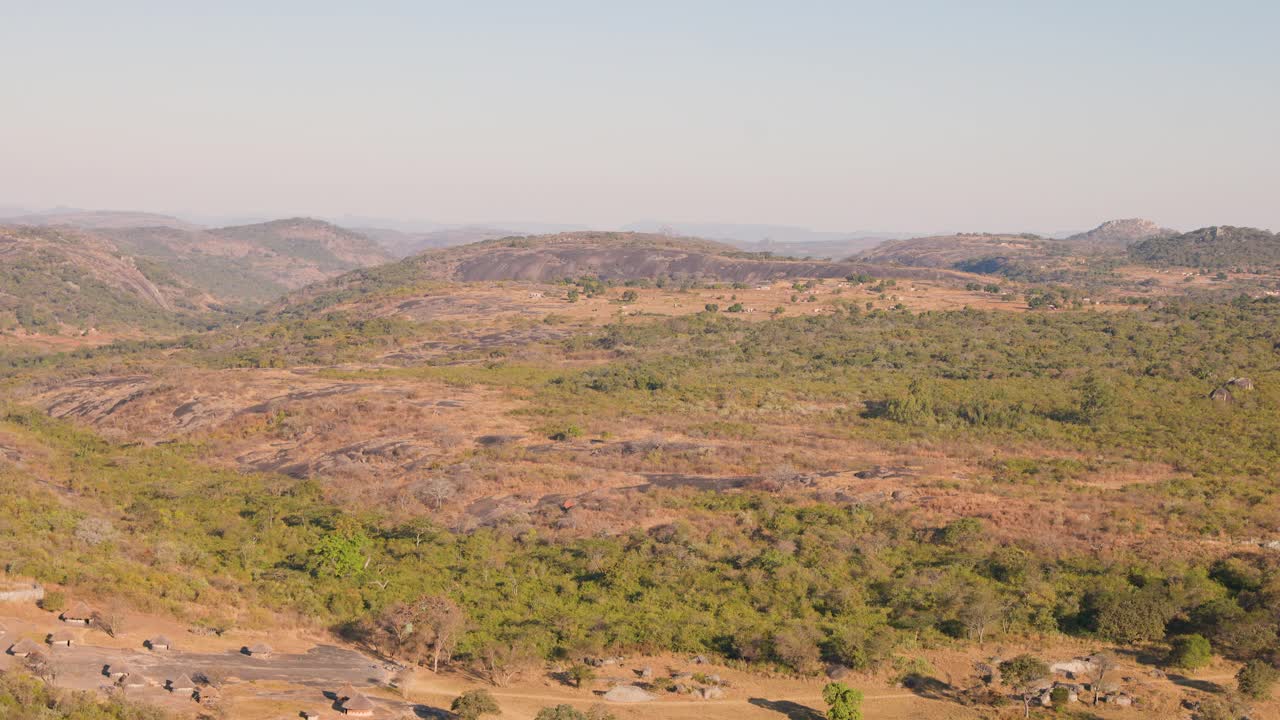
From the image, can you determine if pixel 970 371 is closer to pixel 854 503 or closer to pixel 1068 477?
pixel 1068 477

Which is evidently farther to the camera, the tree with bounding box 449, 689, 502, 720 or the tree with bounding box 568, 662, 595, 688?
the tree with bounding box 568, 662, 595, 688

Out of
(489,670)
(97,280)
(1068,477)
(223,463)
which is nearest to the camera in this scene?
(489,670)

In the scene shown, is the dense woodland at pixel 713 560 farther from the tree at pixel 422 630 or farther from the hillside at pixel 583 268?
the hillside at pixel 583 268

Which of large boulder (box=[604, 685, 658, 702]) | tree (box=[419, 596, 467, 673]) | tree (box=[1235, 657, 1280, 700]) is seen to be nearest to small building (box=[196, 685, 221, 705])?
tree (box=[419, 596, 467, 673])

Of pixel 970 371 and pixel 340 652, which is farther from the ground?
pixel 970 371

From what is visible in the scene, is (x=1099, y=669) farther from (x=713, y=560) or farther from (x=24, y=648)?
(x=24, y=648)

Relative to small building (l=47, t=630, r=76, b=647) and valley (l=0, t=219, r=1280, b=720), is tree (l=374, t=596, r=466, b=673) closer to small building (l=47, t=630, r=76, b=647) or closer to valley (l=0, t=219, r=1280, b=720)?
valley (l=0, t=219, r=1280, b=720)

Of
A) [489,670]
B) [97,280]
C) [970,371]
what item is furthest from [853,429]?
[97,280]
